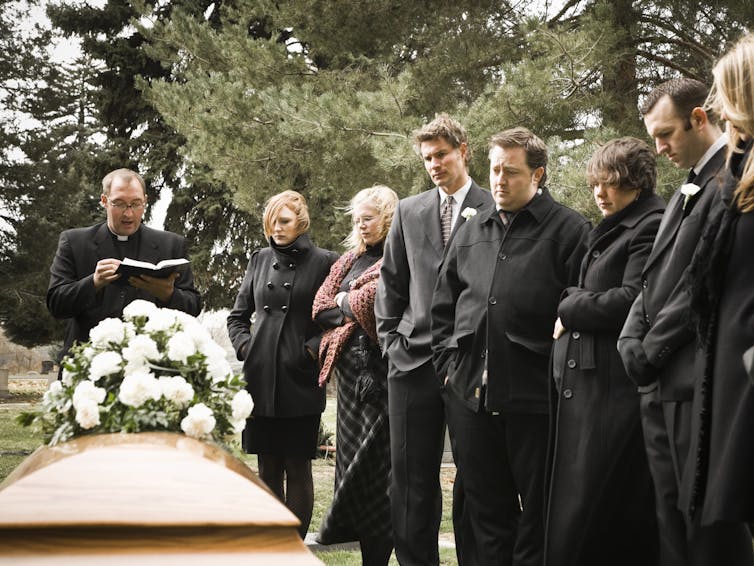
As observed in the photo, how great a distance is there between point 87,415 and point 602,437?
80.4 inches

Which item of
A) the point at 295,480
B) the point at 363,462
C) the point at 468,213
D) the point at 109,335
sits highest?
the point at 468,213

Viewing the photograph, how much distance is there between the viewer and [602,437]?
12.0 feet

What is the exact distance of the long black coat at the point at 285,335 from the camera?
209 inches

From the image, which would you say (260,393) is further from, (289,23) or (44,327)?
Result: (44,327)

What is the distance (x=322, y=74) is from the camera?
12.4 metres

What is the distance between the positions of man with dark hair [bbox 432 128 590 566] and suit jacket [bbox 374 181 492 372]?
0.25m

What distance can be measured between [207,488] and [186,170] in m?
18.2

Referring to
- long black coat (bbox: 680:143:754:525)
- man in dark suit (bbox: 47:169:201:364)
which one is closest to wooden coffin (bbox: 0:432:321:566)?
long black coat (bbox: 680:143:754:525)

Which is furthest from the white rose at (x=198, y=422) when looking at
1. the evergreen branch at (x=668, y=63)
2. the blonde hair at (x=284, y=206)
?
the evergreen branch at (x=668, y=63)

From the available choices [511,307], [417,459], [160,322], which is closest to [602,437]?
[511,307]

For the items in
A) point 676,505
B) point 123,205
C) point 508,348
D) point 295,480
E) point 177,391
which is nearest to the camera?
point 177,391

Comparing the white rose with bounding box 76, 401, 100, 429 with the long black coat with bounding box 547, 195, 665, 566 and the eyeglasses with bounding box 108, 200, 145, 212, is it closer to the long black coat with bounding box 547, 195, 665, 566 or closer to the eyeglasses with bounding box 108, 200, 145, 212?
the long black coat with bounding box 547, 195, 665, 566

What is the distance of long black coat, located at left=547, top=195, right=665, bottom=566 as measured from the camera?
3.65m

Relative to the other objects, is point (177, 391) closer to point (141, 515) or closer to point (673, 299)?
point (141, 515)
